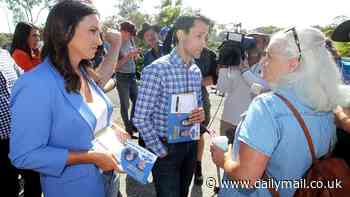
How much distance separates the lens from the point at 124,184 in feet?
13.4

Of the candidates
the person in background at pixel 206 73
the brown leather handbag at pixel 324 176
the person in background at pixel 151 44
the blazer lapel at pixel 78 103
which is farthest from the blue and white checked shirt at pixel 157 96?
the person in background at pixel 151 44

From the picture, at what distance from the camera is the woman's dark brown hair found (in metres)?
1.70

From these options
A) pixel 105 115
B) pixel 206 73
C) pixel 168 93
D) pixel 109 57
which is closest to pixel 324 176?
pixel 105 115

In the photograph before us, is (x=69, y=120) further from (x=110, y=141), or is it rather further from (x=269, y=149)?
(x=269, y=149)

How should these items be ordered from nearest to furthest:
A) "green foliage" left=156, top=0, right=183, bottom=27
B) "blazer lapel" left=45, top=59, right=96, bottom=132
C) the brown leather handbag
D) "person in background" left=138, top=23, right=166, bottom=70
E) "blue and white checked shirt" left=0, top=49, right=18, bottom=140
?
the brown leather handbag < "blazer lapel" left=45, top=59, right=96, bottom=132 < "blue and white checked shirt" left=0, top=49, right=18, bottom=140 < "person in background" left=138, top=23, right=166, bottom=70 < "green foliage" left=156, top=0, right=183, bottom=27

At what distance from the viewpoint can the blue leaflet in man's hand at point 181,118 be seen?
2500 millimetres

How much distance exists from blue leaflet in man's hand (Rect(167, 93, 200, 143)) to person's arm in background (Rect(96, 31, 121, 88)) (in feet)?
1.62

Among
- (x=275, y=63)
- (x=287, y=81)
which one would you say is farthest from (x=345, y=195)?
(x=275, y=63)

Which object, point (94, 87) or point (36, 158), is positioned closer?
point (36, 158)

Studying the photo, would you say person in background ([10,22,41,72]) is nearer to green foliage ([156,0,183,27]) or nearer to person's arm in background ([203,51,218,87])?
person's arm in background ([203,51,218,87])

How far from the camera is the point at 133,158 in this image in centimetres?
173

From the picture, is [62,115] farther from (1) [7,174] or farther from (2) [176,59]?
(1) [7,174]

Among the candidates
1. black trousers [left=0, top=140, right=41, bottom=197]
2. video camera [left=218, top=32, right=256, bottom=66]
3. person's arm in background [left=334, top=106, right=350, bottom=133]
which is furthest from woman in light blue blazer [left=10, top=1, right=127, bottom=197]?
video camera [left=218, top=32, right=256, bottom=66]

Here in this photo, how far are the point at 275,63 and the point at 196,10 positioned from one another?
126 centimetres
